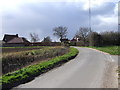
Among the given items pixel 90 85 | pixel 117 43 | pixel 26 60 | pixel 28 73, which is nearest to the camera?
pixel 90 85

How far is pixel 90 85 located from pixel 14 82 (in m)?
3.99

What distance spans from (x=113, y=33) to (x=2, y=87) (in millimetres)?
51184

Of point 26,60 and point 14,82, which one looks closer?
point 14,82

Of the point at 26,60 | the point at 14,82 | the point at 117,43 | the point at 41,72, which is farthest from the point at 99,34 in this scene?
the point at 14,82

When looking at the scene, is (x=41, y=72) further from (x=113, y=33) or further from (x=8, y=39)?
(x=8, y=39)

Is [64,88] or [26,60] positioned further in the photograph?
[26,60]

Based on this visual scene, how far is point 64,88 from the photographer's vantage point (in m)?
7.96

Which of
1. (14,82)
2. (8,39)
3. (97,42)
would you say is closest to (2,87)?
(14,82)

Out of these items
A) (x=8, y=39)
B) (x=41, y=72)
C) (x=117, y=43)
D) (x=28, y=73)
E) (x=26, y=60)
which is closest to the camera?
(x=28, y=73)

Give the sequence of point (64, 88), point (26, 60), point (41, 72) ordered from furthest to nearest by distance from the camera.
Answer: point (26, 60), point (41, 72), point (64, 88)

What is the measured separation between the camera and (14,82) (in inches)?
352

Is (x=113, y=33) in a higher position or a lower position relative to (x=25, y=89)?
higher

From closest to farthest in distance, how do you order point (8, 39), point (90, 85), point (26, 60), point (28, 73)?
1. point (90, 85)
2. point (28, 73)
3. point (26, 60)
4. point (8, 39)

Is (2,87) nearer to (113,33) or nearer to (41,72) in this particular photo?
(41,72)
